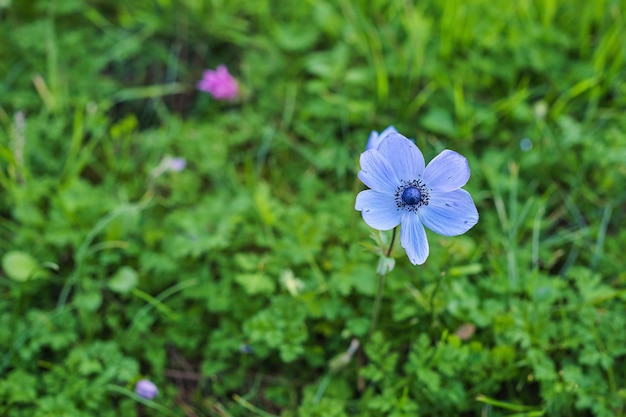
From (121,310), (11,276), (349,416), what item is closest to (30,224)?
(11,276)

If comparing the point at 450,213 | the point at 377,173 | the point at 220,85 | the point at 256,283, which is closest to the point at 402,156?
the point at 377,173

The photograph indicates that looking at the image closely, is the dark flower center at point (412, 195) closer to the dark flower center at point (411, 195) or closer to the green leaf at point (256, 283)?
the dark flower center at point (411, 195)

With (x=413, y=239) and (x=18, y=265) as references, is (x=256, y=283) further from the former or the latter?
(x=18, y=265)

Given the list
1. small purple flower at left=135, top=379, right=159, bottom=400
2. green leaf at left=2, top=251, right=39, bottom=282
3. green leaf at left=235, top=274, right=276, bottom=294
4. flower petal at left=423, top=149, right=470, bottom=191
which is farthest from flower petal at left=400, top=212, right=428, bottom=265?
green leaf at left=2, top=251, right=39, bottom=282

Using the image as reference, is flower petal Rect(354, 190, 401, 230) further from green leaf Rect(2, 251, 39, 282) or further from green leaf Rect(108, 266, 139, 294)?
green leaf Rect(2, 251, 39, 282)

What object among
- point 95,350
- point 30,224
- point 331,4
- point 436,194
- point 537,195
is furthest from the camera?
point 331,4

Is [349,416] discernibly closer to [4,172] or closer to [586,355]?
[586,355]
